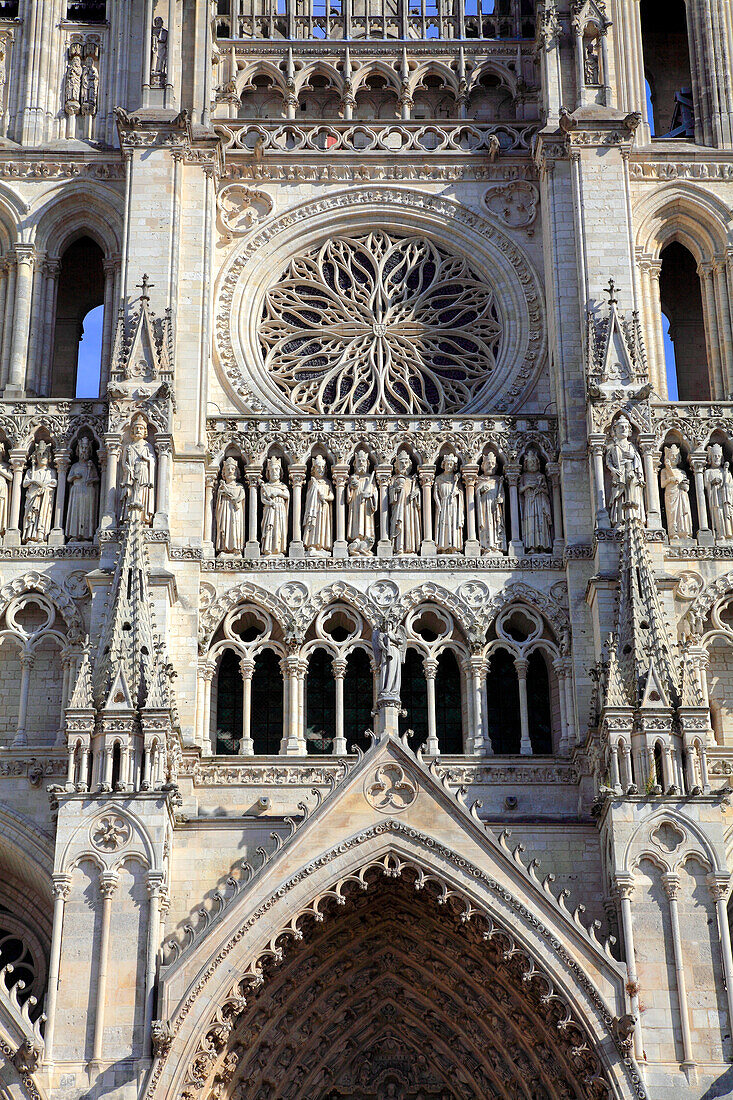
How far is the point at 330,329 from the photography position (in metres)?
28.1

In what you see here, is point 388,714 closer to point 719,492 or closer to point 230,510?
point 230,510

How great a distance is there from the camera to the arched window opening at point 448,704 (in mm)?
25266

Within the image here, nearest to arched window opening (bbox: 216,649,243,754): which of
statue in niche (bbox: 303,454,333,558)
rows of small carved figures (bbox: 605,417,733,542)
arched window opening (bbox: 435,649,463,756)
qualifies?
statue in niche (bbox: 303,454,333,558)

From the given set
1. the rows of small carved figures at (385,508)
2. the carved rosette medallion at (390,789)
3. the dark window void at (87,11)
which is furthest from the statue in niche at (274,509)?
the dark window void at (87,11)

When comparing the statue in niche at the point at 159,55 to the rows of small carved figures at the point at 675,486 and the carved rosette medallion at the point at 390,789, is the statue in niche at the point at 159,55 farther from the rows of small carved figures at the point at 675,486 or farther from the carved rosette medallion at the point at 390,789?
the carved rosette medallion at the point at 390,789


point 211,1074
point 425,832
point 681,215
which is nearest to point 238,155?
point 681,215

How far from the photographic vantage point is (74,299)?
29297 millimetres

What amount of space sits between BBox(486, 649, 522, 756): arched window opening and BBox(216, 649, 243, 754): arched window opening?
10.4 feet

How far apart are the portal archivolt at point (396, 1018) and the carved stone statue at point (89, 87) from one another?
13.0 meters

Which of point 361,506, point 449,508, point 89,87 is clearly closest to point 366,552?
point 361,506

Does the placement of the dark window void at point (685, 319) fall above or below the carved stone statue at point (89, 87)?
below

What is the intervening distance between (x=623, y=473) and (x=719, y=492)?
5.01ft

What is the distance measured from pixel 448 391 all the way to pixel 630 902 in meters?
8.61

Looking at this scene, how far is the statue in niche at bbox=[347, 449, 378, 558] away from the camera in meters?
25.7
